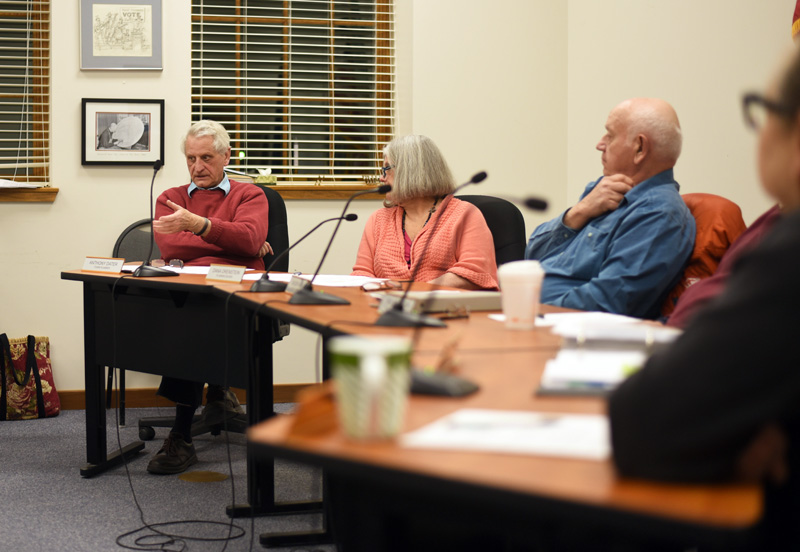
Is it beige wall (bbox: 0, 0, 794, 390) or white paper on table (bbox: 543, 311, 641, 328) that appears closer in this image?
white paper on table (bbox: 543, 311, 641, 328)

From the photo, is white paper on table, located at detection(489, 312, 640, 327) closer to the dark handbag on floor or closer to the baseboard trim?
the baseboard trim

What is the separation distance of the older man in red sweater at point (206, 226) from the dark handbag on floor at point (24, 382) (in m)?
0.86

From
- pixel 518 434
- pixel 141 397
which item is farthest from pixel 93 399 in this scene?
pixel 518 434

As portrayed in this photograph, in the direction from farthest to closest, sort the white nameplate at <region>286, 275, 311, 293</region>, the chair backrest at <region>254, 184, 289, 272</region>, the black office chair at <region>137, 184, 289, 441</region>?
the chair backrest at <region>254, 184, 289, 272</region>
the black office chair at <region>137, 184, 289, 441</region>
the white nameplate at <region>286, 275, 311, 293</region>

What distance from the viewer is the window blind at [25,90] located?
3.67 metres

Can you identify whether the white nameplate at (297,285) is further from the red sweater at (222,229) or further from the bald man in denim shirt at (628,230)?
the red sweater at (222,229)

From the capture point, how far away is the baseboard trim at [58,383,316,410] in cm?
372

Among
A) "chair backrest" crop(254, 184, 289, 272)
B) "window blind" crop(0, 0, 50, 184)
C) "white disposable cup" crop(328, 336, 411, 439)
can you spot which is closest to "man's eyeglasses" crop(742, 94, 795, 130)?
"white disposable cup" crop(328, 336, 411, 439)

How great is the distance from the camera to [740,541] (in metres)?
0.54

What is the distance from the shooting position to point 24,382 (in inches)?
139

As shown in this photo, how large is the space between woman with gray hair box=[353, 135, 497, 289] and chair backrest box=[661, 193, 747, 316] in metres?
0.74

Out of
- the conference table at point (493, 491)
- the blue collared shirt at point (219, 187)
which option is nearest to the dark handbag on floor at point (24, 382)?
the blue collared shirt at point (219, 187)

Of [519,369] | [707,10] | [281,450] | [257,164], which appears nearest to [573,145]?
[707,10]

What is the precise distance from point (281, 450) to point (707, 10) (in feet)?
8.49
